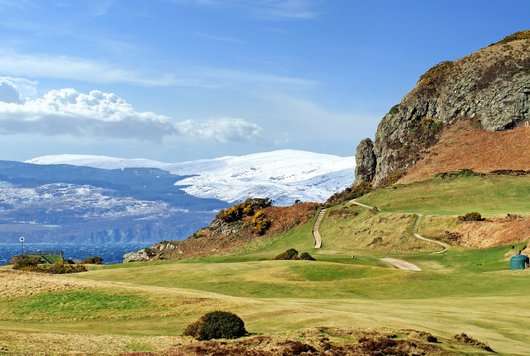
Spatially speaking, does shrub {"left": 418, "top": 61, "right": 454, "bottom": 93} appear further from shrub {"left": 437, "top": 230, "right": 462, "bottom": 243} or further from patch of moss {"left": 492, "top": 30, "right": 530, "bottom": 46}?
shrub {"left": 437, "top": 230, "right": 462, "bottom": 243}

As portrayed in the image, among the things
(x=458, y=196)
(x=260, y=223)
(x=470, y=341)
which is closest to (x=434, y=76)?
(x=458, y=196)

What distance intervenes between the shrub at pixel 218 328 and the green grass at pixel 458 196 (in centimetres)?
7556

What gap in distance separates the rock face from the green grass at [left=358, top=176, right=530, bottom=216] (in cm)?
2173

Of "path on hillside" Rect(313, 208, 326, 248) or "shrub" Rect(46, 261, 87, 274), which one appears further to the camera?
"path on hillside" Rect(313, 208, 326, 248)

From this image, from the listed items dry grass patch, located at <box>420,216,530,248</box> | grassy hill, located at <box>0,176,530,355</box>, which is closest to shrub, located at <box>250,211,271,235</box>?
grassy hill, located at <box>0,176,530,355</box>

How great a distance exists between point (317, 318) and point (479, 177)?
3720 inches

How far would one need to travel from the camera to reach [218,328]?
29.8 metres

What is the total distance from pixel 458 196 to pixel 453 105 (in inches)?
1833

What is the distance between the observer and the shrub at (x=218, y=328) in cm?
2970

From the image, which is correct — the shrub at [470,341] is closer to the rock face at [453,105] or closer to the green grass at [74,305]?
the green grass at [74,305]

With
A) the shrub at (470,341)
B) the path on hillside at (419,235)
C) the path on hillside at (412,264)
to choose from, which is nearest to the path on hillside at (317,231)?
the path on hillside at (419,235)

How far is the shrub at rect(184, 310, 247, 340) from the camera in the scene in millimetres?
29703

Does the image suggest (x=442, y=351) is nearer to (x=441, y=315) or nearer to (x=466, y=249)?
(x=441, y=315)

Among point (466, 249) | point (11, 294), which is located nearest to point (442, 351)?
point (11, 294)
